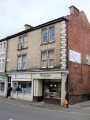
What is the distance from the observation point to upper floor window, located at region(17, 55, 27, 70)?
3187 centimetres

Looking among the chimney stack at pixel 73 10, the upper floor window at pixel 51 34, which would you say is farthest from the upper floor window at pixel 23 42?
the chimney stack at pixel 73 10

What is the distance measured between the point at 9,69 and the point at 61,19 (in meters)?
11.4

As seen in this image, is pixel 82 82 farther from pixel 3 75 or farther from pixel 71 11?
pixel 3 75

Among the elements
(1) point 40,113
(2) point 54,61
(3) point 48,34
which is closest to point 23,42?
(3) point 48,34

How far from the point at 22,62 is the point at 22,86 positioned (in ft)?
9.98

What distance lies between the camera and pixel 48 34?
95.2ft

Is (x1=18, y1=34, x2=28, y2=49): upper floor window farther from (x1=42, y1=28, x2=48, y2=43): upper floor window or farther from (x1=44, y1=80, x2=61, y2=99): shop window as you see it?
(x1=44, y1=80, x2=61, y2=99): shop window

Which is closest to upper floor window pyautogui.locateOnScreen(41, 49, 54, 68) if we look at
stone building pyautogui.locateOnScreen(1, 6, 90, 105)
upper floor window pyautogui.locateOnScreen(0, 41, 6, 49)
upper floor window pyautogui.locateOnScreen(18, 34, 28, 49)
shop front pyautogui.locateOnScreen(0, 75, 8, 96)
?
stone building pyautogui.locateOnScreen(1, 6, 90, 105)

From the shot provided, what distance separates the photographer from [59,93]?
2667 centimetres

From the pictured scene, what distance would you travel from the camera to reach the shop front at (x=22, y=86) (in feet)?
98.6

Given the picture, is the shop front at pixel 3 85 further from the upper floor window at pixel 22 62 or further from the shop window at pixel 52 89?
the shop window at pixel 52 89

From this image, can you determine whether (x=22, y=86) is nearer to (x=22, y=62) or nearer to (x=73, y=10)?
(x=22, y=62)

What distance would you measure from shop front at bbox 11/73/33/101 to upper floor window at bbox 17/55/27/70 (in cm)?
102

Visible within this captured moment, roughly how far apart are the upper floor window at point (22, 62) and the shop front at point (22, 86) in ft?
3.35
